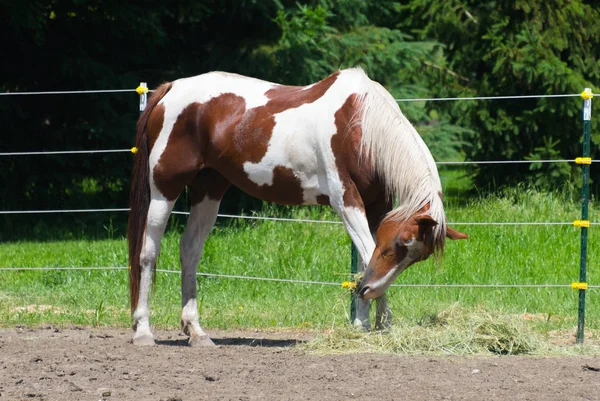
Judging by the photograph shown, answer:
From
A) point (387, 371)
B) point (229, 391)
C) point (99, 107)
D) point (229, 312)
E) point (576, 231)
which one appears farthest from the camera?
point (99, 107)

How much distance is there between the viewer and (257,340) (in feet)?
20.5

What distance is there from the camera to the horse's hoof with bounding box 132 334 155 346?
5883 mm

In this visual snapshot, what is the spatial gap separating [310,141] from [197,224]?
3.62 ft

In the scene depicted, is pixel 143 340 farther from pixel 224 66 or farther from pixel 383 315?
pixel 224 66

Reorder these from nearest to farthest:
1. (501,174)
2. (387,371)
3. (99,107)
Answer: (387,371)
(99,107)
(501,174)

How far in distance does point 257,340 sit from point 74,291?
2120 millimetres

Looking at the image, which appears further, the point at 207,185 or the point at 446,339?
the point at 207,185

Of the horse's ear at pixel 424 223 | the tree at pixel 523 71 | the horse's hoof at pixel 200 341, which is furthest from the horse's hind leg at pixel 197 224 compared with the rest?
the tree at pixel 523 71

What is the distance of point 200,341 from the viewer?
19.6 feet

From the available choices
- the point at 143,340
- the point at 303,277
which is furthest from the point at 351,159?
the point at 303,277

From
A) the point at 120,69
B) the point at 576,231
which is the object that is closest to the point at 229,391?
the point at 576,231

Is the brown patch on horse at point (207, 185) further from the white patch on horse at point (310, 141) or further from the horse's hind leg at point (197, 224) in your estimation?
the white patch on horse at point (310, 141)

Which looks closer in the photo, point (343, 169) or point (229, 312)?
point (343, 169)

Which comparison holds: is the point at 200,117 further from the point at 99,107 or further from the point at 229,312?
the point at 99,107
